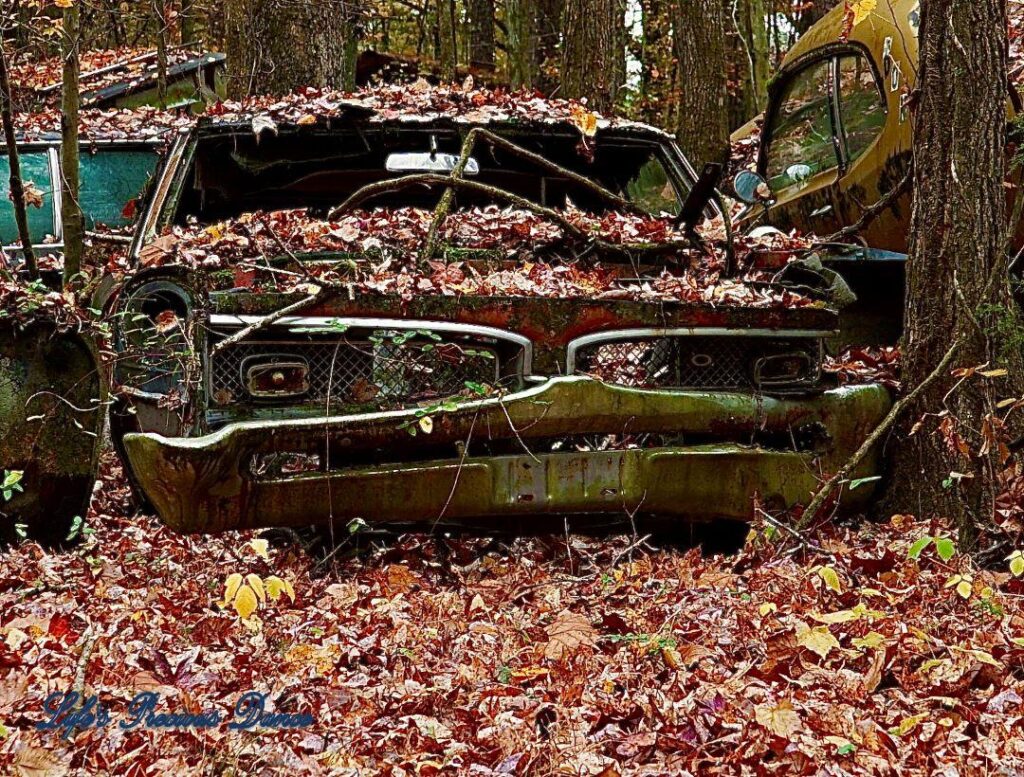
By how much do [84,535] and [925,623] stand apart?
3.42m

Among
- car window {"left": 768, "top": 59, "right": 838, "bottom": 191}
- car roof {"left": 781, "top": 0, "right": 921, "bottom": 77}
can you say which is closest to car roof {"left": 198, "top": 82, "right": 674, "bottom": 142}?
car roof {"left": 781, "top": 0, "right": 921, "bottom": 77}

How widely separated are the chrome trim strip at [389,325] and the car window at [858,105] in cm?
321

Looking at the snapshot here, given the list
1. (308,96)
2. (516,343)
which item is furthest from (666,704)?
(308,96)

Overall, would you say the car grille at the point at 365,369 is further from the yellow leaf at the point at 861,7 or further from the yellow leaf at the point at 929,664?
the yellow leaf at the point at 861,7

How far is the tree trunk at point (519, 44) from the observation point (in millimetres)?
15508

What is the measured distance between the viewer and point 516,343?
404 centimetres

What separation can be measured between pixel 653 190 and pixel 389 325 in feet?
7.51

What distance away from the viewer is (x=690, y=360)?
4.33 meters

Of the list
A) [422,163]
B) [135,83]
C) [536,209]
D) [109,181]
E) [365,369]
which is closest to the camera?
[365,369]

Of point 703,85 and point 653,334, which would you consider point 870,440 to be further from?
point 703,85

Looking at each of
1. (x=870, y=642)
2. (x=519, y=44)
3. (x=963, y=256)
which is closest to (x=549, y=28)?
(x=519, y=44)

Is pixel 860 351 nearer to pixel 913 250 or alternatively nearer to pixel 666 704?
pixel 913 250

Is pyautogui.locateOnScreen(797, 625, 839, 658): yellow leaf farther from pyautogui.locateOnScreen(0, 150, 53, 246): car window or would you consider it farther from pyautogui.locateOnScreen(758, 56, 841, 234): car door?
pyautogui.locateOnScreen(0, 150, 53, 246): car window

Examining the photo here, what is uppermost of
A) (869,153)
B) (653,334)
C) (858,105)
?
(858,105)
